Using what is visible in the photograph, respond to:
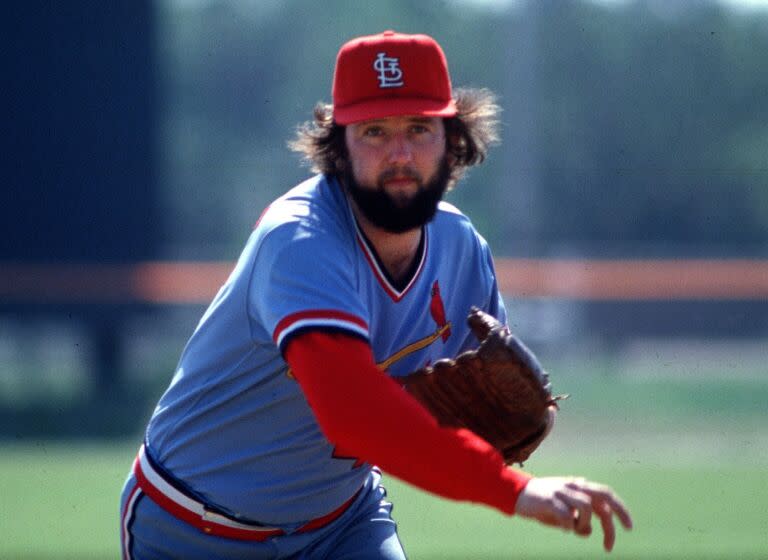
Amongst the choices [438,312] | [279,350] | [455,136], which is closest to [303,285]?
[279,350]

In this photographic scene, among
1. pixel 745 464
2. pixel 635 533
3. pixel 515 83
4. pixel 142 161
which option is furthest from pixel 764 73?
pixel 635 533

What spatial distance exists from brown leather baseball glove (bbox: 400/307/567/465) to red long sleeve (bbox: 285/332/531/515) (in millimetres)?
377

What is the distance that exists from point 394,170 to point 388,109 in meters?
0.15

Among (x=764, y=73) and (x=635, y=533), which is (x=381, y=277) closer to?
(x=635, y=533)

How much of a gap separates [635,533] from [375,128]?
15.3 feet

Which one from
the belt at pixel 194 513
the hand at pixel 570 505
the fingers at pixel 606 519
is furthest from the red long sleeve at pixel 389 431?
the belt at pixel 194 513

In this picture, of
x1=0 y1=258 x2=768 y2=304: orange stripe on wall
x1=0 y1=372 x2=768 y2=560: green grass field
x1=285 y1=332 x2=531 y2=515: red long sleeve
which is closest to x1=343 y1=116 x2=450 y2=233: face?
x1=285 y1=332 x2=531 y2=515: red long sleeve

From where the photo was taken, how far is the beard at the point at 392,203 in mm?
3355

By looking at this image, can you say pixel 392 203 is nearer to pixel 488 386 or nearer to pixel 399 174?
pixel 399 174

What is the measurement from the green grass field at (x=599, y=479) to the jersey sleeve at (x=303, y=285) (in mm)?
3963

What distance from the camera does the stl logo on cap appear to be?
11.1ft

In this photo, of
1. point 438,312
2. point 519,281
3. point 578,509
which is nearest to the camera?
point 578,509

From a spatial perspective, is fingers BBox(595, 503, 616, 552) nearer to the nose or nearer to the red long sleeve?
the red long sleeve

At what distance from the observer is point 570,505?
2650 millimetres
